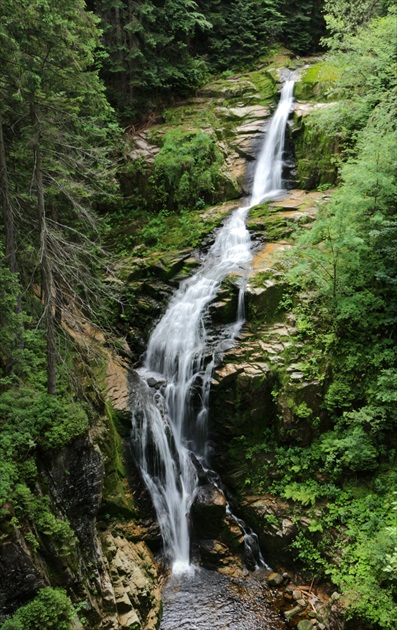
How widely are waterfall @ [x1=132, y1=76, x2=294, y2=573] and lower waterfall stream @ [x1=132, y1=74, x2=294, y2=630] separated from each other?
0.02 meters

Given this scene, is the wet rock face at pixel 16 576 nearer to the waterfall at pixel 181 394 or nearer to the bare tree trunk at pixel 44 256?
the bare tree trunk at pixel 44 256

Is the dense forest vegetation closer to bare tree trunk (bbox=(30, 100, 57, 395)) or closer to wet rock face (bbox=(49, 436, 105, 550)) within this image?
bare tree trunk (bbox=(30, 100, 57, 395))

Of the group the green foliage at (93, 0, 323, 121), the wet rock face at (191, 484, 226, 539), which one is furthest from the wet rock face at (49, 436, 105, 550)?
the green foliage at (93, 0, 323, 121)

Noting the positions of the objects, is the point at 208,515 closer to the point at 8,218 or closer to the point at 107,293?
the point at 107,293

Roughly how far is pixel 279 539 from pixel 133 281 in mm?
8187

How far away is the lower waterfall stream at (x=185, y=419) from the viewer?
8062 mm

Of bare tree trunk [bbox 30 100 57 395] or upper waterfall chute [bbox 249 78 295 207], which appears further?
upper waterfall chute [bbox 249 78 295 207]

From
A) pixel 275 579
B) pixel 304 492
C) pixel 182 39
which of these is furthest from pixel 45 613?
pixel 182 39

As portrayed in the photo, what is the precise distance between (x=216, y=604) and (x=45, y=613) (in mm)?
3762

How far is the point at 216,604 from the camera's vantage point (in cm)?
797

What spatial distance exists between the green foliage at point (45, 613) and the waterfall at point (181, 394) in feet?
11.8

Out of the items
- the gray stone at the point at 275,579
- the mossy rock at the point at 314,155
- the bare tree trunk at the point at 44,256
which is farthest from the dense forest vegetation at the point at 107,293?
the gray stone at the point at 275,579

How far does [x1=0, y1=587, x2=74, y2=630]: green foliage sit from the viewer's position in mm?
5311

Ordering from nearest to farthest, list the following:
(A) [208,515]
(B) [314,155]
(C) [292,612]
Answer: (C) [292,612], (A) [208,515], (B) [314,155]
